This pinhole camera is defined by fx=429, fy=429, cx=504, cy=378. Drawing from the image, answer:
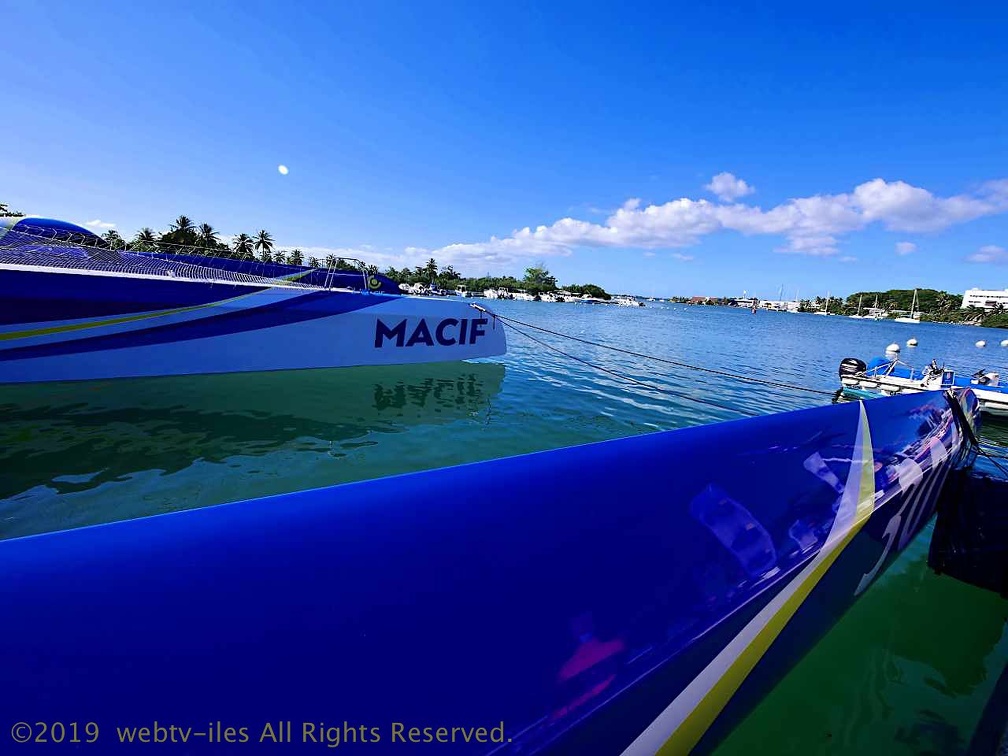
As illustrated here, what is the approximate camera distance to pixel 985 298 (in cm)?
10344

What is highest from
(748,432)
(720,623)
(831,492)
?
(748,432)

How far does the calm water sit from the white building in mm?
140526

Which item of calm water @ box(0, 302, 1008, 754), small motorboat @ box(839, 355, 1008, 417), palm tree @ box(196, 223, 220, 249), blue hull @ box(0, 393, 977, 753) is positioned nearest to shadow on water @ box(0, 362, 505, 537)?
calm water @ box(0, 302, 1008, 754)

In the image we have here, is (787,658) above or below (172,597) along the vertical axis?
below

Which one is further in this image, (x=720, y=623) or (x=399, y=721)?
(x=720, y=623)

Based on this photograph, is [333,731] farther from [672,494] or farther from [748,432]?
[748,432]

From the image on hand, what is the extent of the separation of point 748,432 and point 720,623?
0.70 meters


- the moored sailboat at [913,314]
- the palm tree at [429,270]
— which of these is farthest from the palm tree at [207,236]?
the moored sailboat at [913,314]

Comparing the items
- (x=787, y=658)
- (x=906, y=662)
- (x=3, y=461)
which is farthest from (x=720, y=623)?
(x=3, y=461)

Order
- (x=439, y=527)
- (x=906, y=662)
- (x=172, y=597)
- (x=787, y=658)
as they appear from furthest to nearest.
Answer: (x=906, y=662) → (x=787, y=658) → (x=439, y=527) → (x=172, y=597)

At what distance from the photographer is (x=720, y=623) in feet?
3.36

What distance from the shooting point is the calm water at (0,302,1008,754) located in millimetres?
1991

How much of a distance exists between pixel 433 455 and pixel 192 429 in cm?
263

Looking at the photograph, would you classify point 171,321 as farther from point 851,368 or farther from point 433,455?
point 851,368
